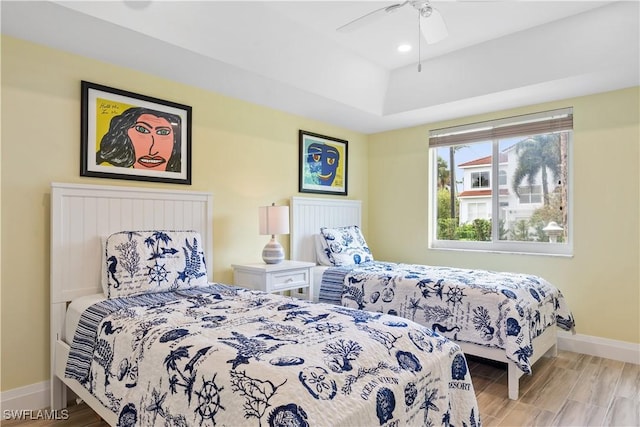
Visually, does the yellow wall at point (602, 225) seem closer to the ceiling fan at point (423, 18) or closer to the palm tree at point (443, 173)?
the palm tree at point (443, 173)

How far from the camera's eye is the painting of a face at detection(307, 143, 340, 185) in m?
3.98

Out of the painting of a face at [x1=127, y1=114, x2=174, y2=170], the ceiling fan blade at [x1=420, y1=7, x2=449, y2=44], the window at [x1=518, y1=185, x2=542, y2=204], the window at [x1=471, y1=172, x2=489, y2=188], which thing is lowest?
the window at [x1=518, y1=185, x2=542, y2=204]

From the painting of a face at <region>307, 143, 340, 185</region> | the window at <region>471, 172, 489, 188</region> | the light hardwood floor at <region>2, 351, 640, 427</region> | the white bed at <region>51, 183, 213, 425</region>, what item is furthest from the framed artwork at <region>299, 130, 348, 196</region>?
the light hardwood floor at <region>2, 351, 640, 427</region>

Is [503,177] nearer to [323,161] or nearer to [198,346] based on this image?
[323,161]

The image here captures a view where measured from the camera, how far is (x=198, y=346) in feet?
4.48

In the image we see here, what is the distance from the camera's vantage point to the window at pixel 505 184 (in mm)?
3434

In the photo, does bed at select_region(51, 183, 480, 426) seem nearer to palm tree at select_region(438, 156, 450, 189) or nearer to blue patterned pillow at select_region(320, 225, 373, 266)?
blue patterned pillow at select_region(320, 225, 373, 266)

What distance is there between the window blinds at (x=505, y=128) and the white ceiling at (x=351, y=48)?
0.56ft

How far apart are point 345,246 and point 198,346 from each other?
2439 millimetres

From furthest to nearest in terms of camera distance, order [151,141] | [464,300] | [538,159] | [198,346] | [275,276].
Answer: [538,159]
[275,276]
[151,141]
[464,300]
[198,346]

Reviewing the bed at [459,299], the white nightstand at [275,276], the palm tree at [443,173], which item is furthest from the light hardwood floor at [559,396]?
the palm tree at [443,173]

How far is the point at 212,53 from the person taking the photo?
2.49m

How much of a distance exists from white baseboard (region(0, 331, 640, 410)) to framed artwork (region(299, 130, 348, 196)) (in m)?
2.49

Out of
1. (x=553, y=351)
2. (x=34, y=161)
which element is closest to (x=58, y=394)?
(x=34, y=161)
